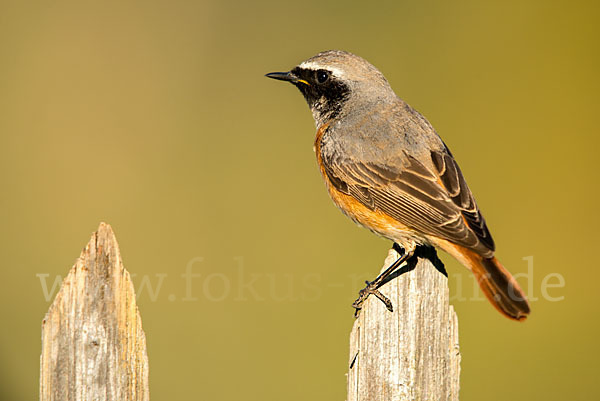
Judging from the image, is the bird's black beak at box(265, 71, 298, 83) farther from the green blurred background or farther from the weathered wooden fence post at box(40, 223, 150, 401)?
the weathered wooden fence post at box(40, 223, 150, 401)

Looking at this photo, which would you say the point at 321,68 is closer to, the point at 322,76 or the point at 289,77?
the point at 322,76

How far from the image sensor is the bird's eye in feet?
15.7

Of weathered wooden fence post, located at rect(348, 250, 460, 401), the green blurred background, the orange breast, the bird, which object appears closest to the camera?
weathered wooden fence post, located at rect(348, 250, 460, 401)

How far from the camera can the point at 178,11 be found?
7.50 meters

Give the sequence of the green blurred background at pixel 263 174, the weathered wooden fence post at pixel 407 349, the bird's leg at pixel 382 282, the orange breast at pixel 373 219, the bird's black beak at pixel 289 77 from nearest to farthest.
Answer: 1. the weathered wooden fence post at pixel 407 349
2. the bird's leg at pixel 382 282
3. the orange breast at pixel 373 219
4. the bird's black beak at pixel 289 77
5. the green blurred background at pixel 263 174

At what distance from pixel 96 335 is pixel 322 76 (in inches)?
111

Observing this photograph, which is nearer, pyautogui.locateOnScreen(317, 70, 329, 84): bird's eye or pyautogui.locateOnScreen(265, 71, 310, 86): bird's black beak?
pyautogui.locateOnScreen(317, 70, 329, 84): bird's eye

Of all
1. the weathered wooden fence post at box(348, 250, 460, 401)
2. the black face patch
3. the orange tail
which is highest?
the black face patch

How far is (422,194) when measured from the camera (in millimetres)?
4137

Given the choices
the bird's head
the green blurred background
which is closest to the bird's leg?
the bird's head

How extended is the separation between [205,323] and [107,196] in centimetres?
174

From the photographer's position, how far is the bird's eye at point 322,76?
479cm

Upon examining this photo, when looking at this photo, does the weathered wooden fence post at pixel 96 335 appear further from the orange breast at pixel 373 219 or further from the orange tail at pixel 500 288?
the orange breast at pixel 373 219

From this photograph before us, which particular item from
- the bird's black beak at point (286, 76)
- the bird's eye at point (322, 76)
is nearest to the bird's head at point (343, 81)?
the bird's eye at point (322, 76)
